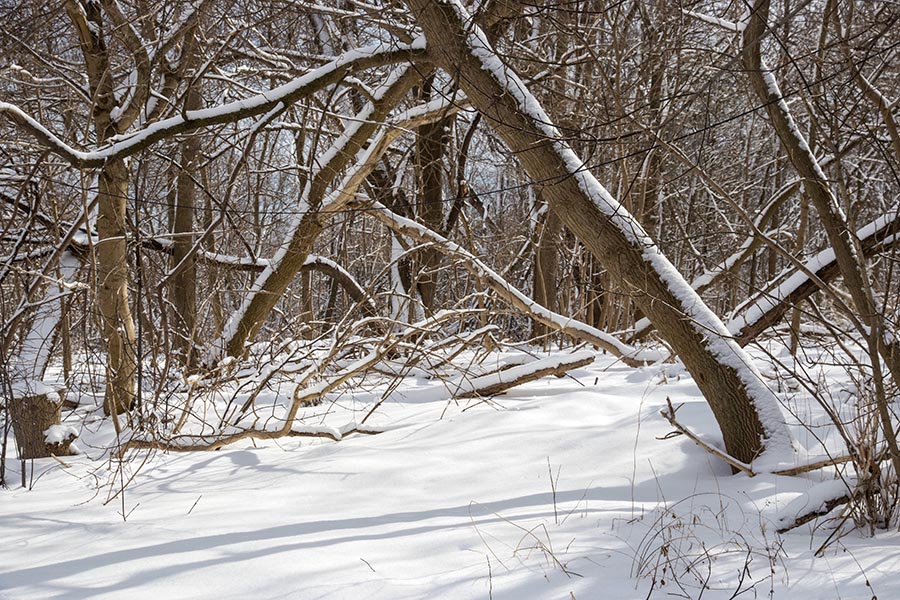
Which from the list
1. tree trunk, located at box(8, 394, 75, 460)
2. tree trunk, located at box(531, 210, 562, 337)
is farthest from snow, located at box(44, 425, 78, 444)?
tree trunk, located at box(531, 210, 562, 337)

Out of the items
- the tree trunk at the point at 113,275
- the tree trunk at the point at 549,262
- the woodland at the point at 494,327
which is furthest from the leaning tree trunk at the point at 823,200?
the tree trunk at the point at 549,262

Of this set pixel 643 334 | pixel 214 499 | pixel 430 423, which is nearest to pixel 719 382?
pixel 430 423

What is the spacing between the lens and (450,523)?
11.3 ft

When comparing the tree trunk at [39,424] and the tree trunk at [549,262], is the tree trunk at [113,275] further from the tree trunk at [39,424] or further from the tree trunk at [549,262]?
the tree trunk at [549,262]

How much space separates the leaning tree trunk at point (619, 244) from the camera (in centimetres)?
398

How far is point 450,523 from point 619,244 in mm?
1761

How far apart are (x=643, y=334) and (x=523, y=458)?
140 inches

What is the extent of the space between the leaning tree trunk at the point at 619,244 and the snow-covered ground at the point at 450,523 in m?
0.31

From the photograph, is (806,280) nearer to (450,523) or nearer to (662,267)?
(662,267)

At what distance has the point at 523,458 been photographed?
4.53 m

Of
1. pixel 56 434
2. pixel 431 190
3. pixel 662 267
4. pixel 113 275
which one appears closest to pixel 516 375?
pixel 662 267

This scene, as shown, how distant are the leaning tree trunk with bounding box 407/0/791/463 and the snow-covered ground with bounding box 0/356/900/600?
31cm

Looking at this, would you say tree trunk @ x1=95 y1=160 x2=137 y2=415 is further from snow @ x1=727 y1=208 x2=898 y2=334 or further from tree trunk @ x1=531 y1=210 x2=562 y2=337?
tree trunk @ x1=531 y1=210 x2=562 y2=337

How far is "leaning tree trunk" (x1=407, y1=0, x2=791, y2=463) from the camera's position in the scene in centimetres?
398
